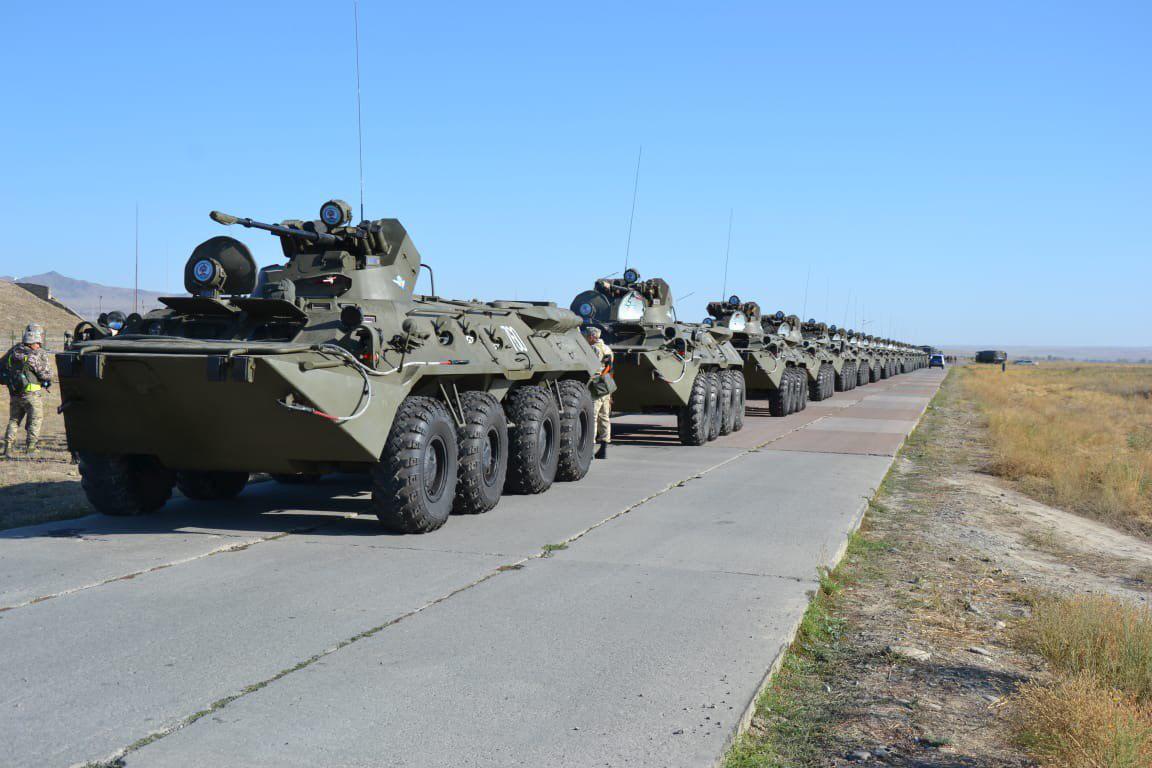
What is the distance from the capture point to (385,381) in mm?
7918

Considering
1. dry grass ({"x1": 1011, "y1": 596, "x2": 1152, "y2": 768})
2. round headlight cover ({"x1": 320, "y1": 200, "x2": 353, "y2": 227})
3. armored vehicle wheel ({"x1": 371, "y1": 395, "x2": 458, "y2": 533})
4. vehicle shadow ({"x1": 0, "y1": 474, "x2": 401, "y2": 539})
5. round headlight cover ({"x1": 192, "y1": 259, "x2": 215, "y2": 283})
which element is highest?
round headlight cover ({"x1": 320, "y1": 200, "x2": 353, "y2": 227})

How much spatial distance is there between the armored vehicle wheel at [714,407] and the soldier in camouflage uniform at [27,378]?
8.88 m

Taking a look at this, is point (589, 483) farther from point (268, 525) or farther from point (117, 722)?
point (117, 722)

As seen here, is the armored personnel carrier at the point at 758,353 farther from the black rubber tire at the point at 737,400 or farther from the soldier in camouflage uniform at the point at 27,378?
the soldier in camouflage uniform at the point at 27,378

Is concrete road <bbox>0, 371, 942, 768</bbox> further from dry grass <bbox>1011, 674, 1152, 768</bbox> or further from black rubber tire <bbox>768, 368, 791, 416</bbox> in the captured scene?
black rubber tire <bbox>768, 368, 791, 416</bbox>

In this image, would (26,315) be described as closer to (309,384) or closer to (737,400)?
(737,400)

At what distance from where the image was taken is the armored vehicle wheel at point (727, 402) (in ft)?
58.7


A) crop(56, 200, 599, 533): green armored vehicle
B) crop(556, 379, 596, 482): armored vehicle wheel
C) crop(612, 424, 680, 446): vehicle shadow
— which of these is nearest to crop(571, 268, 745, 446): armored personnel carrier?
crop(612, 424, 680, 446): vehicle shadow

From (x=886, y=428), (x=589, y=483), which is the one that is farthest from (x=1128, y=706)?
(x=886, y=428)

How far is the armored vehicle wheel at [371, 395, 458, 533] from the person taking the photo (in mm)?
7949

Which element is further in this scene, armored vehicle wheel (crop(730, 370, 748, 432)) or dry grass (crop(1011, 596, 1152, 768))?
armored vehicle wheel (crop(730, 370, 748, 432))

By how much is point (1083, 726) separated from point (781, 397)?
1973 centimetres

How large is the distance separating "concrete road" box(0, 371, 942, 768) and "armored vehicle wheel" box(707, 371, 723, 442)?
21.8 feet

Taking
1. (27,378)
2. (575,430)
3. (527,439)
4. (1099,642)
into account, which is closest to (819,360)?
(575,430)
